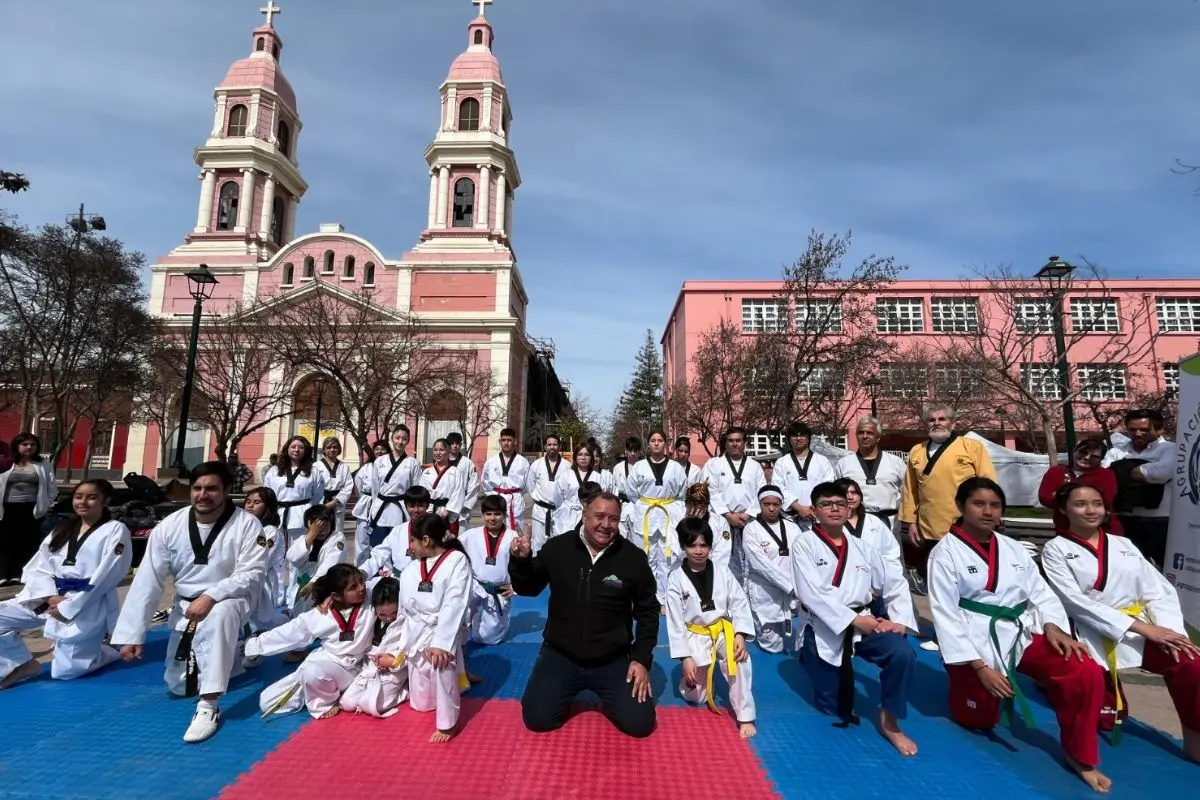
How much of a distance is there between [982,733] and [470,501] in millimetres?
5688

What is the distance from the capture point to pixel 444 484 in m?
7.25

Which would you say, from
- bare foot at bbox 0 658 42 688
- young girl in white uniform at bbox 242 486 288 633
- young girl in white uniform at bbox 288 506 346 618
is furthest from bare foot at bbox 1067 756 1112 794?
bare foot at bbox 0 658 42 688

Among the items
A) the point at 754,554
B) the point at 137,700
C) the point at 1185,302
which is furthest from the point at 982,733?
the point at 1185,302

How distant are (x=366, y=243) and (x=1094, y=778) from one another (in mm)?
36344

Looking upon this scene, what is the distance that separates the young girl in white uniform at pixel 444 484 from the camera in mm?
7148

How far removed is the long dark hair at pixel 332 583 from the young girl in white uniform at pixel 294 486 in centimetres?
282

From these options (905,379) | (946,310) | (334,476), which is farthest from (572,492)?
(946,310)

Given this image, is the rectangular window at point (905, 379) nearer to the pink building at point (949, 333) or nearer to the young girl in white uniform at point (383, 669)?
the pink building at point (949, 333)

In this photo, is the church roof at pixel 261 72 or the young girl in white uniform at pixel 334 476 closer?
the young girl in white uniform at pixel 334 476

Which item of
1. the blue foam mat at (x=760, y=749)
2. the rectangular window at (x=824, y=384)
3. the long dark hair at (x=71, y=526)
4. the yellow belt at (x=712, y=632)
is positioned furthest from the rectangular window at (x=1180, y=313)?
the long dark hair at (x=71, y=526)

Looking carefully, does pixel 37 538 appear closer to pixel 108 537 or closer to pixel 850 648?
pixel 108 537

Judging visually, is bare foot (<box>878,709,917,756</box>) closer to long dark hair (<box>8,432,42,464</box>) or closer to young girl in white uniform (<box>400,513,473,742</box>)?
young girl in white uniform (<box>400,513,473,742</box>)

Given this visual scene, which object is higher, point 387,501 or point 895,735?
point 387,501

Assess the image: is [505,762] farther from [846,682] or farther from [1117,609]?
[1117,609]
